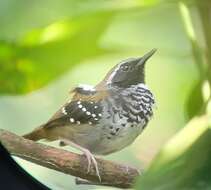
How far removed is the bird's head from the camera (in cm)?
98

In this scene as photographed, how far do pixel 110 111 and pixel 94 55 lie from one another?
9 cm

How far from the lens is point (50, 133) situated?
40.5 inches

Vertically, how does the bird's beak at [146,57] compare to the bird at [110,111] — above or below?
above

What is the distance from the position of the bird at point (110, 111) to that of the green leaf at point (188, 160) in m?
0.06

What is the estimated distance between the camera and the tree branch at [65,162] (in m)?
1.02

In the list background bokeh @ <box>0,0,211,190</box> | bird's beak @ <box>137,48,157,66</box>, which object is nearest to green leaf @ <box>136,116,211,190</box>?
background bokeh @ <box>0,0,211,190</box>

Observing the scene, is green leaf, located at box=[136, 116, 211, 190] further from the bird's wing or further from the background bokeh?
the bird's wing

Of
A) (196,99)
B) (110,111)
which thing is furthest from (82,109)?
(196,99)

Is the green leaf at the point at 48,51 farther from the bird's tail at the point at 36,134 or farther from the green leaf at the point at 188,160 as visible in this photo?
the green leaf at the point at 188,160

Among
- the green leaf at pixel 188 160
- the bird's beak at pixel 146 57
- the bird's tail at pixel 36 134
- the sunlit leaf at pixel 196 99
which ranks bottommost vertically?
the green leaf at pixel 188 160

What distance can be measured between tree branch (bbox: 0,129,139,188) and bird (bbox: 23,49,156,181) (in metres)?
0.02

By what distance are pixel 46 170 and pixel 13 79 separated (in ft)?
0.53

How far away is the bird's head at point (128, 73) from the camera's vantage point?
3.22 feet

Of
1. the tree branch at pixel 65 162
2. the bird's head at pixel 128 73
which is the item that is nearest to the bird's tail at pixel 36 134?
the tree branch at pixel 65 162
